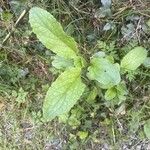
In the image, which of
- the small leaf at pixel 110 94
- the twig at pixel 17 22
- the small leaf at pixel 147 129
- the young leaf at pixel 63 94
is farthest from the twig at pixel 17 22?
the small leaf at pixel 147 129

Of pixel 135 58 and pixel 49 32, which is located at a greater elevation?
pixel 49 32

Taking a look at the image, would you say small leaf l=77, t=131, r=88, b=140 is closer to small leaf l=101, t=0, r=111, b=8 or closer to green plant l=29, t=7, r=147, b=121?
green plant l=29, t=7, r=147, b=121

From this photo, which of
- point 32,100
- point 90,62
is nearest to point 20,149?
point 32,100

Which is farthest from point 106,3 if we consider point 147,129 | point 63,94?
point 147,129

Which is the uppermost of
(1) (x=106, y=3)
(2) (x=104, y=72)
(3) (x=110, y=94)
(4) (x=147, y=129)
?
(1) (x=106, y=3)

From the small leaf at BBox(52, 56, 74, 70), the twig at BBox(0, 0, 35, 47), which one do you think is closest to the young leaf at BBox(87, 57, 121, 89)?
the small leaf at BBox(52, 56, 74, 70)

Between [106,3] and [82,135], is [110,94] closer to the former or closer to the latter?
[82,135]

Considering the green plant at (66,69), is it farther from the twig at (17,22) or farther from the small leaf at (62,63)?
the twig at (17,22)
